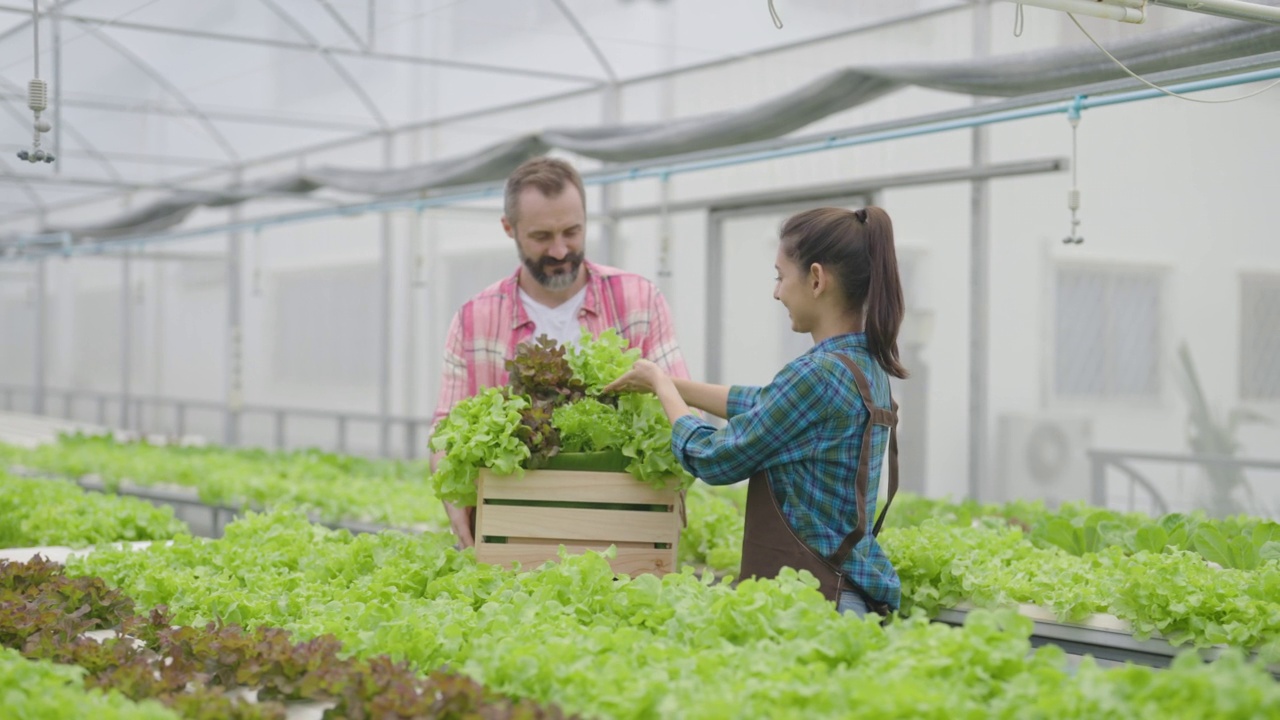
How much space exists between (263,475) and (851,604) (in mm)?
4765

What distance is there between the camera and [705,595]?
2.66m

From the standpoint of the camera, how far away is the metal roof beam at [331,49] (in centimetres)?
785

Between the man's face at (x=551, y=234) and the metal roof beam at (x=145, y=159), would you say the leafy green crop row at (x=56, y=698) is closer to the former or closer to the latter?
the man's face at (x=551, y=234)

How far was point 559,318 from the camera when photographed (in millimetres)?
3615

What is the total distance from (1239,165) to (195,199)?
7.55 m

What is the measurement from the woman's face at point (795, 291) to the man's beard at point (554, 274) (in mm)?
816

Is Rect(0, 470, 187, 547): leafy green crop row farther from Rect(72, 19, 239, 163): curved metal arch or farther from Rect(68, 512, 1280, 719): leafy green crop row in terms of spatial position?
Rect(72, 19, 239, 163): curved metal arch

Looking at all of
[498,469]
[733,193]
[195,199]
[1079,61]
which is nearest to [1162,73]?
[1079,61]

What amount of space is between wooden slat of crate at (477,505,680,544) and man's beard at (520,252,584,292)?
0.63 meters

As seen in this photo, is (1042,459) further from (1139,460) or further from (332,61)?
(332,61)

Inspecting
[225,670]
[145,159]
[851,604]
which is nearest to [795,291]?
[851,604]

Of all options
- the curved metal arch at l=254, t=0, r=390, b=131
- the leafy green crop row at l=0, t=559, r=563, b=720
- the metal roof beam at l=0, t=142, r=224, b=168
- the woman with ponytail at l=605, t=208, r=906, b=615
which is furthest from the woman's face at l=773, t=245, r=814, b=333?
the metal roof beam at l=0, t=142, r=224, b=168

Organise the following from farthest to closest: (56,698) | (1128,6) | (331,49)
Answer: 1. (331,49)
2. (1128,6)
3. (56,698)

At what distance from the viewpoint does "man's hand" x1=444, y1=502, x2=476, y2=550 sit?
11.4 feet
